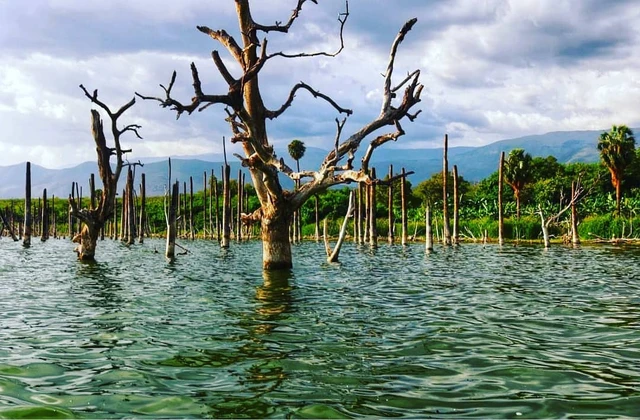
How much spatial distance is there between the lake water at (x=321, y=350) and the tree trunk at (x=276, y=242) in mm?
3655

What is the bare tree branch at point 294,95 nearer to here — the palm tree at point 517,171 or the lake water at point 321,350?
the lake water at point 321,350

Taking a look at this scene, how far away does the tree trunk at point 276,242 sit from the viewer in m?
21.3

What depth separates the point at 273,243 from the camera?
2172cm

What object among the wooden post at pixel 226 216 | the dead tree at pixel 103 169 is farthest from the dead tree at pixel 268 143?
the wooden post at pixel 226 216

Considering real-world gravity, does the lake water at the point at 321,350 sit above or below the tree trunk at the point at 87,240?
below

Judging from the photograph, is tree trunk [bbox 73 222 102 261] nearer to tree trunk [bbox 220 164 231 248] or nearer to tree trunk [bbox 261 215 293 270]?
tree trunk [bbox 261 215 293 270]

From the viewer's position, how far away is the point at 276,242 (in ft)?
71.5

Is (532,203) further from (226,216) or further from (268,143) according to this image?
(268,143)

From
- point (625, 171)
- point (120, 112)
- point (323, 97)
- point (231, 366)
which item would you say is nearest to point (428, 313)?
point (231, 366)

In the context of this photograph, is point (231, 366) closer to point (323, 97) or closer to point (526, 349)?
point (526, 349)

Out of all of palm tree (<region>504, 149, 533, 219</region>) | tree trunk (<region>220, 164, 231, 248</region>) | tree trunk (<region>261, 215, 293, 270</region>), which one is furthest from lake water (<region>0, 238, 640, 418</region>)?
palm tree (<region>504, 149, 533, 219</region>)

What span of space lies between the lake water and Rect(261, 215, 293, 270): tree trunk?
3.65 m

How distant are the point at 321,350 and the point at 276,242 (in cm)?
1299

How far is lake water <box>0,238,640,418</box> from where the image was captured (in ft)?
20.9
